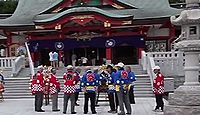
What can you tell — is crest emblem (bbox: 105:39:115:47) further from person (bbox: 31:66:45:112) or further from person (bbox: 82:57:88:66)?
person (bbox: 31:66:45:112)

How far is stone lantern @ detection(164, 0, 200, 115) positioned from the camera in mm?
11086

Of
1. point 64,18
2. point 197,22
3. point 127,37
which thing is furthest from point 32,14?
point 197,22

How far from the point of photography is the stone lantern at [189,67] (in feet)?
36.4

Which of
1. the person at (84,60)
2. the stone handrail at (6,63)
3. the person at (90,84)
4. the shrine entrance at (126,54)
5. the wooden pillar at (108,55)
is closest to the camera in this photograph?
the person at (90,84)

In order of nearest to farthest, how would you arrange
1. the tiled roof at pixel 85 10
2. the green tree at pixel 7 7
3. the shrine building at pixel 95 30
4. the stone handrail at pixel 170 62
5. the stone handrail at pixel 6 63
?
the stone handrail at pixel 170 62, the stone handrail at pixel 6 63, the shrine building at pixel 95 30, the tiled roof at pixel 85 10, the green tree at pixel 7 7

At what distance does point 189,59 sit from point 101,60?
21.3 metres

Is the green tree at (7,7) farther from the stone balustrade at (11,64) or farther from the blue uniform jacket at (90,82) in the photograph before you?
the blue uniform jacket at (90,82)

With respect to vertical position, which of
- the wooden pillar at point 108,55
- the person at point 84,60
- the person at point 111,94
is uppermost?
the wooden pillar at point 108,55

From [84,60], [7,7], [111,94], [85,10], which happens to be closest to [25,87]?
[85,10]

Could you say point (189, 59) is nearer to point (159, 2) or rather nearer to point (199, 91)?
point (199, 91)

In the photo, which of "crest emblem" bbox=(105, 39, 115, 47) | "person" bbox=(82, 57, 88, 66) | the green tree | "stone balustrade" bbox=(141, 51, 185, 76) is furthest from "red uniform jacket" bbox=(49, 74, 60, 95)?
the green tree

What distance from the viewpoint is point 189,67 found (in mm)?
11602

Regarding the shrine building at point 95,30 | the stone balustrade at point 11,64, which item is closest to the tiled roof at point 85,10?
the shrine building at point 95,30

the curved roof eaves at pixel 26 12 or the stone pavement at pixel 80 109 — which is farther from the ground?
the curved roof eaves at pixel 26 12
